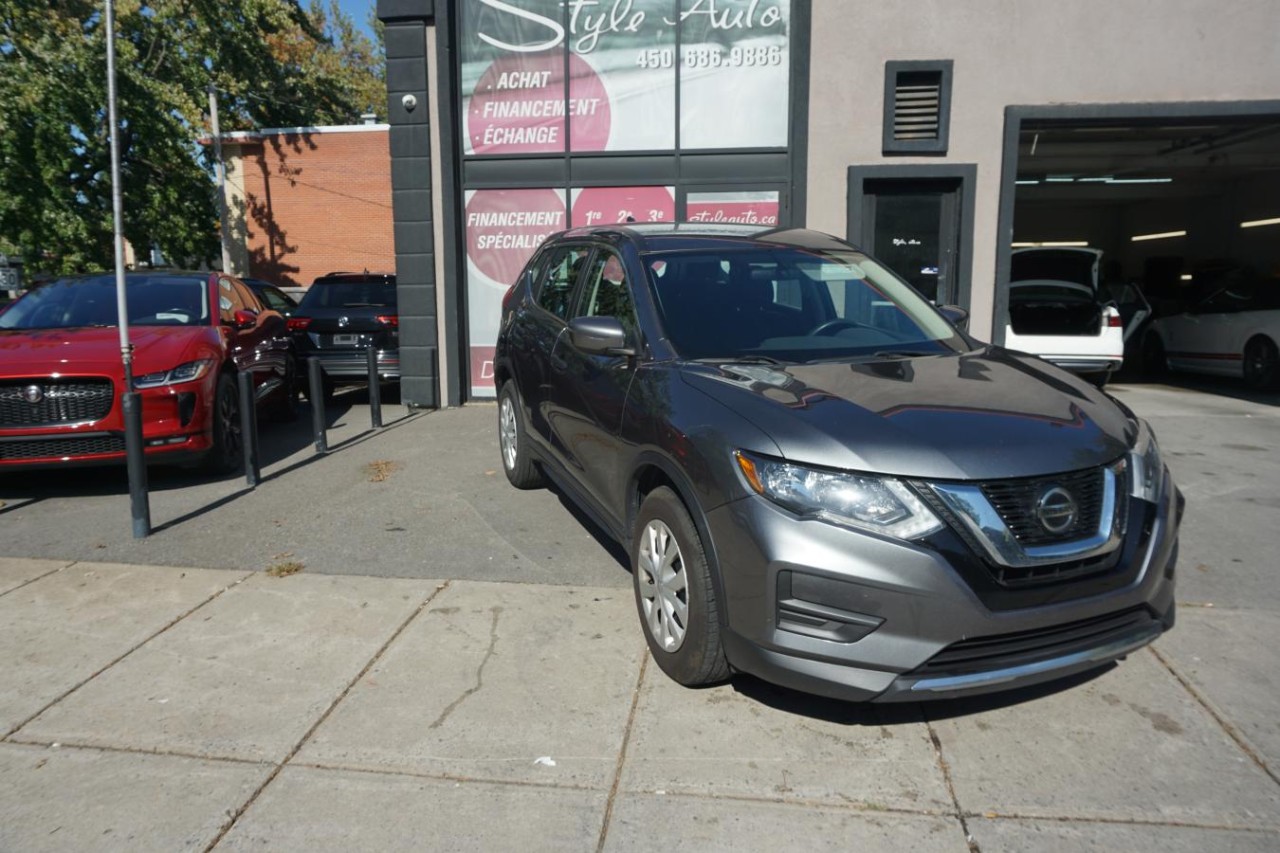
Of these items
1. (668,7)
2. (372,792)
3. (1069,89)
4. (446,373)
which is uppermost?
(668,7)

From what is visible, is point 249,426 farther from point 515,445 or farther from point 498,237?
point 498,237

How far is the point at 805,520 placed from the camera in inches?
114

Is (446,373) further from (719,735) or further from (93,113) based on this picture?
(93,113)

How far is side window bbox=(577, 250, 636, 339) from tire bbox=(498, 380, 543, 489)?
136 cm

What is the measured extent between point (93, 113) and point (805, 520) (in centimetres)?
2261

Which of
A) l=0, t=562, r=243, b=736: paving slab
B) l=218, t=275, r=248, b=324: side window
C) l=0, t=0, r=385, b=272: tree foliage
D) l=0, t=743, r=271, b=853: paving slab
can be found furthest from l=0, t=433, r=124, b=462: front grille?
l=0, t=0, r=385, b=272: tree foliage

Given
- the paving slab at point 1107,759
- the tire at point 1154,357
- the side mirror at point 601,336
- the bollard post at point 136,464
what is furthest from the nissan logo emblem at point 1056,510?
the tire at point 1154,357

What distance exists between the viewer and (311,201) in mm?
28094

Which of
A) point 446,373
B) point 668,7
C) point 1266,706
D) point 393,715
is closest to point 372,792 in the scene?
point 393,715

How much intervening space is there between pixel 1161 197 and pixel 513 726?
2503 cm

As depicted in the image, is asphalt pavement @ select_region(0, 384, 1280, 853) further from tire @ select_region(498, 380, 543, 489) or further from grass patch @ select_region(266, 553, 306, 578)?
tire @ select_region(498, 380, 543, 489)

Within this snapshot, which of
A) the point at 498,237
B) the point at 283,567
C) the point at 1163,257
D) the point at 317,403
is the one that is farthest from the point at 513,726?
the point at 1163,257

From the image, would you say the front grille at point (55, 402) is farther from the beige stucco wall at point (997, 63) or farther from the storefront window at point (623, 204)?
the beige stucco wall at point (997, 63)

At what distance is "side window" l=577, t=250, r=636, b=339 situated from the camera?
4.31 meters
